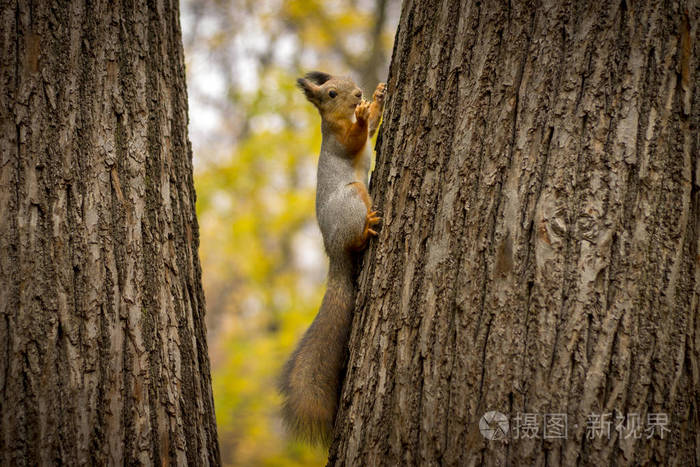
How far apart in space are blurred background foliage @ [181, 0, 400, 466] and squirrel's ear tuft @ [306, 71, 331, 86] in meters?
1.97

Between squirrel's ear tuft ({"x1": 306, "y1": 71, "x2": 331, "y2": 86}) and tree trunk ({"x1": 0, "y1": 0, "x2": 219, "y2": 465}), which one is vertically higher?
squirrel's ear tuft ({"x1": 306, "y1": 71, "x2": 331, "y2": 86})

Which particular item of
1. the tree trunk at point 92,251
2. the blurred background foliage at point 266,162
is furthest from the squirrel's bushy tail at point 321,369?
the blurred background foliage at point 266,162

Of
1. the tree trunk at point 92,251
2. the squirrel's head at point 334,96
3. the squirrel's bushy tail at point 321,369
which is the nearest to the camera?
the tree trunk at point 92,251

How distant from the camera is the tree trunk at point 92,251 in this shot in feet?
5.74

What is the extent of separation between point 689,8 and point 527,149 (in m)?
0.67

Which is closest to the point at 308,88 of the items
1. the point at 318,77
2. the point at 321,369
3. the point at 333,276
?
the point at 318,77

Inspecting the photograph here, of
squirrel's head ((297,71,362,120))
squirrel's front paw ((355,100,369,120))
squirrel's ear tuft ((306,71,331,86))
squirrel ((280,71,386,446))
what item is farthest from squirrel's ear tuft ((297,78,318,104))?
squirrel's front paw ((355,100,369,120))

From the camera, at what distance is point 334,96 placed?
3455mm

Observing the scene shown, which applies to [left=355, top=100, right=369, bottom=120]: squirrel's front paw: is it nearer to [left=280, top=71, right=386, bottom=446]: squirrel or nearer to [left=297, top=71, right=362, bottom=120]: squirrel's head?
[left=280, top=71, right=386, bottom=446]: squirrel

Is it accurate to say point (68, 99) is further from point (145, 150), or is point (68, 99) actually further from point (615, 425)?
point (615, 425)

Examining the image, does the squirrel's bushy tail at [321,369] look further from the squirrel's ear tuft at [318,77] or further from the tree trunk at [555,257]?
the squirrel's ear tuft at [318,77]

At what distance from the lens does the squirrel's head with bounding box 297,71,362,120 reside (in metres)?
3.41

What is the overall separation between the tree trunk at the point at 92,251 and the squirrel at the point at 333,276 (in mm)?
485

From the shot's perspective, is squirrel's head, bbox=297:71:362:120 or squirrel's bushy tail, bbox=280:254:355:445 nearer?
squirrel's bushy tail, bbox=280:254:355:445
